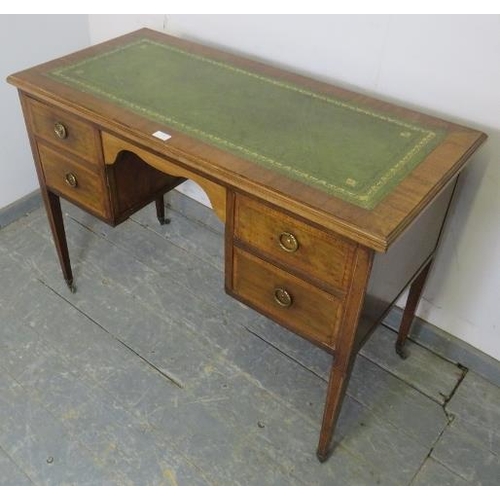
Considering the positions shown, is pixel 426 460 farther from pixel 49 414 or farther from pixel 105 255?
pixel 105 255

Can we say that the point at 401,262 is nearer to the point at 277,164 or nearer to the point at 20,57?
the point at 277,164

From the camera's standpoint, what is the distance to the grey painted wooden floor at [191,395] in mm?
1378

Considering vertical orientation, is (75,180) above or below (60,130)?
below

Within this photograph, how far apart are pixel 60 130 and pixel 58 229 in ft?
1.30

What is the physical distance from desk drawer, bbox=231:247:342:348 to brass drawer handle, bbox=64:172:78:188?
537 millimetres

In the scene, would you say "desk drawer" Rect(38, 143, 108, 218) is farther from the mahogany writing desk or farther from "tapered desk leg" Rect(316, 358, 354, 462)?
"tapered desk leg" Rect(316, 358, 354, 462)

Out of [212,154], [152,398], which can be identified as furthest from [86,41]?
[152,398]

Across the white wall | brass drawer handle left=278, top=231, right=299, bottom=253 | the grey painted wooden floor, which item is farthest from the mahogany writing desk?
the white wall

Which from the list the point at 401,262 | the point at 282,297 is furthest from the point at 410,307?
the point at 282,297

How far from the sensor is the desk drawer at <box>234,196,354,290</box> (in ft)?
3.34

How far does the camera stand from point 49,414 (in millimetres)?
1468

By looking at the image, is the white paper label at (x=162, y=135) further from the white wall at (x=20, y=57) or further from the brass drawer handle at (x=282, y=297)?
the white wall at (x=20, y=57)

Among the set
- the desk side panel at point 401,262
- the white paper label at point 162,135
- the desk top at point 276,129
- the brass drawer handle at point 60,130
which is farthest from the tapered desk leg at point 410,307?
the brass drawer handle at point 60,130

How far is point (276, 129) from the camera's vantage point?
3.93 ft
